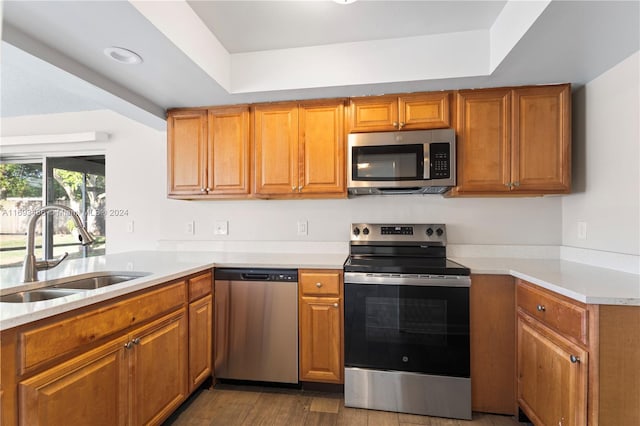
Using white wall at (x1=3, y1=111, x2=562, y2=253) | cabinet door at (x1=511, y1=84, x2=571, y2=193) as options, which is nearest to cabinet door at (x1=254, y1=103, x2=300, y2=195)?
white wall at (x1=3, y1=111, x2=562, y2=253)

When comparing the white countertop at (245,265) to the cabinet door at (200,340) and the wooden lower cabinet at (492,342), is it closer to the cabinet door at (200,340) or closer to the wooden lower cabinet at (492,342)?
the wooden lower cabinet at (492,342)

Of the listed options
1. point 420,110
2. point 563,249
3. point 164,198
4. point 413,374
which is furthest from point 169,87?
point 563,249

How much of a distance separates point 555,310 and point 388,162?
4.14 ft

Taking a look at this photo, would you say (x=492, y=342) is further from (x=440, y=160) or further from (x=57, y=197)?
(x=57, y=197)

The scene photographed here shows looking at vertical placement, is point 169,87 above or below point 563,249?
above

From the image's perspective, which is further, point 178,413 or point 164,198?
point 164,198

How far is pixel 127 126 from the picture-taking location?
9.81ft

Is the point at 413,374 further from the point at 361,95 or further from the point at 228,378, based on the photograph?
the point at 361,95

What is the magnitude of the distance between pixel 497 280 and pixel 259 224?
183cm

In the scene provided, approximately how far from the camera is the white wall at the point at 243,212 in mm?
2451

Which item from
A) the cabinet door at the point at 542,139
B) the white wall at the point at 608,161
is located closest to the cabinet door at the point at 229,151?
the cabinet door at the point at 542,139

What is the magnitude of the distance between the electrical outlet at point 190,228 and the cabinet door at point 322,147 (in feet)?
3.74

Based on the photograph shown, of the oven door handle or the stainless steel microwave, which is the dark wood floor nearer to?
the oven door handle

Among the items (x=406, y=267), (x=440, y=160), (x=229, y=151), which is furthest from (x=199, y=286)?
(x=440, y=160)
